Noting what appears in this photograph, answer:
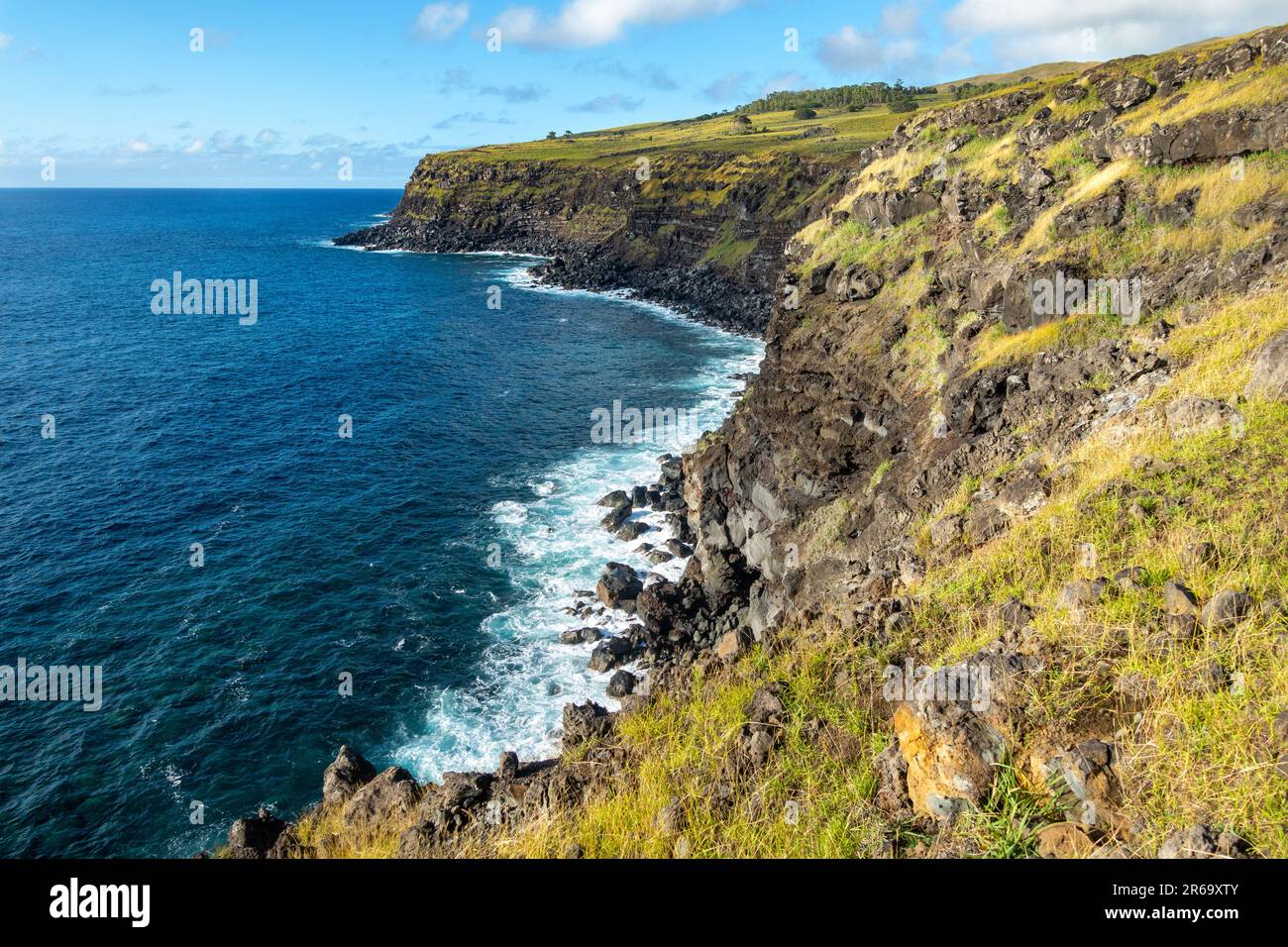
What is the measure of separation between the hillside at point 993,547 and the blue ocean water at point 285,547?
26.1 ft

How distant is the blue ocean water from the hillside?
7.96 meters

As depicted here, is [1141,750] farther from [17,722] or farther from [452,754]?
[17,722]

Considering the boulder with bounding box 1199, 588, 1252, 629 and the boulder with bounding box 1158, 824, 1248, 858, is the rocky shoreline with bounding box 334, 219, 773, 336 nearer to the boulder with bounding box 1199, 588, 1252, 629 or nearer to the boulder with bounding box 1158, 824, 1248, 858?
the boulder with bounding box 1199, 588, 1252, 629

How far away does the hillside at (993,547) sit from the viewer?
752cm

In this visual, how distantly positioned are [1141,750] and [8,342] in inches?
4009

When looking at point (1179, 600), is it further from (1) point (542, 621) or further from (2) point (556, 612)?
(2) point (556, 612)

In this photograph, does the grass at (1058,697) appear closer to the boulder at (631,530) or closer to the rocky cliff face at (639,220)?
the boulder at (631,530)

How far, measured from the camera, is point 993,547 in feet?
41.1

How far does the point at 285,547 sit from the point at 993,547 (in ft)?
122

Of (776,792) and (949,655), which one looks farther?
(949,655)

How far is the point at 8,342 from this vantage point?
2933 inches

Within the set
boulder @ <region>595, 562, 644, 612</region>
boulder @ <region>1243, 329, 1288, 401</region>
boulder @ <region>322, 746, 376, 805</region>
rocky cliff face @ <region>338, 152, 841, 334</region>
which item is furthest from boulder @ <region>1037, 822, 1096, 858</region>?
rocky cliff face @ <region>338, 152, 841, 334</region>

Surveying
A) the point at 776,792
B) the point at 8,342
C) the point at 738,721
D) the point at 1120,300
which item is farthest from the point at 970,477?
the point at 8,342
